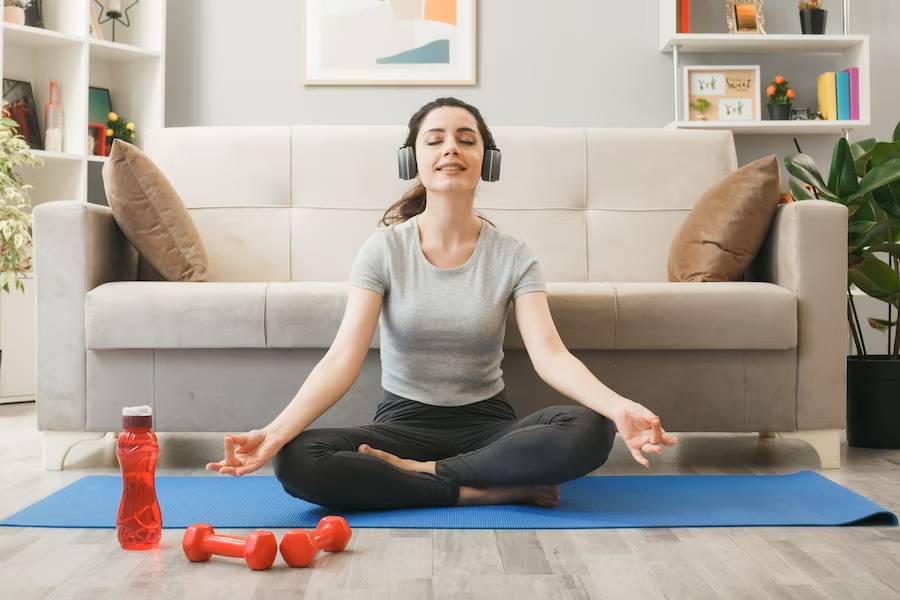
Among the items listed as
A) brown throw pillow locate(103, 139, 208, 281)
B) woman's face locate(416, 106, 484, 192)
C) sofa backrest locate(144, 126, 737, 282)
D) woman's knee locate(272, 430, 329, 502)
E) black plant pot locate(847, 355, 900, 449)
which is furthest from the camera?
sofa backrest locate(144, 126, 737, 282)

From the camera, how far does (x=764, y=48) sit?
3832 mm

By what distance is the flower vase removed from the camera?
3486 mm

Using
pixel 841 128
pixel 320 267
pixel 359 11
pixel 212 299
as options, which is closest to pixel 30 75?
pixel 359 11

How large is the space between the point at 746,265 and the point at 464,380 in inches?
37.5

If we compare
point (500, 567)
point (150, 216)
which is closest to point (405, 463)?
point (500, 567)

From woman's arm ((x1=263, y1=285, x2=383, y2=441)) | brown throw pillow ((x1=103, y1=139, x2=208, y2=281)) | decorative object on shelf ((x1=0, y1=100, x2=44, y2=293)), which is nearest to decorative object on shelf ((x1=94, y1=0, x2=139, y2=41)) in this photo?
decorative object on shelf ((x1=0, y1=100, x2=44, y2=293))

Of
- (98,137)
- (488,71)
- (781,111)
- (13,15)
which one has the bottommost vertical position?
(98,137)

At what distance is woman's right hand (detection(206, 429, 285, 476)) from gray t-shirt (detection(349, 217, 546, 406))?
383mm

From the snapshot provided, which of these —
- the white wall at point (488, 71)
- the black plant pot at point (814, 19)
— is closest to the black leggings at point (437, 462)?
the white wall at point (488, 71)

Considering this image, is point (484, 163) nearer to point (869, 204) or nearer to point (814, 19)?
point (869, 204)

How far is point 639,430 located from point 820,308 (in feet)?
3.11

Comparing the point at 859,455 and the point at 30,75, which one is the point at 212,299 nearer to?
the point at 859,455

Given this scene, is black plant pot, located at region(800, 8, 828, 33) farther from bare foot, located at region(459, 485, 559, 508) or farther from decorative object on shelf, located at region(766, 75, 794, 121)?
bare foot, located at region(459, 485, 559, 508)

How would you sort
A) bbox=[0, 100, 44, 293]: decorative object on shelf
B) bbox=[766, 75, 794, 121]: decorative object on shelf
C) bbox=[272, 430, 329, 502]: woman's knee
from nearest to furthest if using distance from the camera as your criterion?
1. bbox=[272, 430, 329, 502]: woman's knee
2. bbox=[0, 100, 44, 293]: decorative object on shelf
3. bbox=[766, 75, 794, 121]: decorative object on shelf
